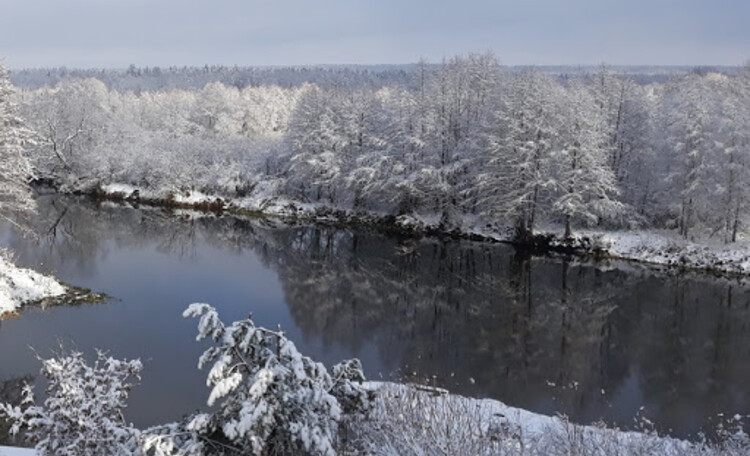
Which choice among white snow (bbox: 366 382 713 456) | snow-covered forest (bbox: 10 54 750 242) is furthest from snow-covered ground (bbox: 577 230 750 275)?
white snow (bbox: 366 382 713 456)

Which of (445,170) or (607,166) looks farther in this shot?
(445,170)

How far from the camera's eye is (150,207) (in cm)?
4931

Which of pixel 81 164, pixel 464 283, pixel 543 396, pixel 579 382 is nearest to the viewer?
pixel 543 396

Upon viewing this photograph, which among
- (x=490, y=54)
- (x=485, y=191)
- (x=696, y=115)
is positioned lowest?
(x=485, y=191)

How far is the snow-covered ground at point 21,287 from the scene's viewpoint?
22.7 meters

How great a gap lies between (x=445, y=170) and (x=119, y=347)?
2553 centimetres

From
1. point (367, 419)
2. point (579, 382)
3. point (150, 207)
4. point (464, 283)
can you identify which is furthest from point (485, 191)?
point (367, 419)

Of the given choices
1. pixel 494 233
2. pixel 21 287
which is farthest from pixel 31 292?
pixel 494 233

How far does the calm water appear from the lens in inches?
703

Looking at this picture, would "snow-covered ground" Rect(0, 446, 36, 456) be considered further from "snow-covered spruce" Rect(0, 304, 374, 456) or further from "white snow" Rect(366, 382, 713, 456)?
"white snow" Rect(366, 382, 713, 456)

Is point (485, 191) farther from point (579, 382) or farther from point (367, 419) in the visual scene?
point (367, 419)

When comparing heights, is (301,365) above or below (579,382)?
above

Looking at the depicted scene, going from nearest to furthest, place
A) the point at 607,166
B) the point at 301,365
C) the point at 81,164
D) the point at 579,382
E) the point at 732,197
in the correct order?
the point at 301,365
the point at 579,382
the point at 732,197
the point at 607,166
the point at 81,164

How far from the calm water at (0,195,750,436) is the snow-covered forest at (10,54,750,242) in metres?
4.34
